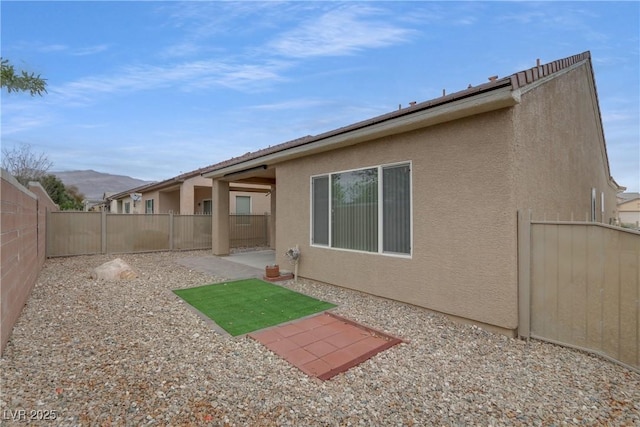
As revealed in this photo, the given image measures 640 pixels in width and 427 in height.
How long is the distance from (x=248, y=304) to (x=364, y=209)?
325 cm

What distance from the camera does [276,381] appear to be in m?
3.58

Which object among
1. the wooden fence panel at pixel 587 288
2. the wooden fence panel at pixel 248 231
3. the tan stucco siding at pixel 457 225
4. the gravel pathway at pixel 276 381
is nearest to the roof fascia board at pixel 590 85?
the tan stucco siding at pixel 457 225

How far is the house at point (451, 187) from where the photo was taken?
15.8 feet

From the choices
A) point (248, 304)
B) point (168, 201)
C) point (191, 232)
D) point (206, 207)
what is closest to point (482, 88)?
point (248, 304)

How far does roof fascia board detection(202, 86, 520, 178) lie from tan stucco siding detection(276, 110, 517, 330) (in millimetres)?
192

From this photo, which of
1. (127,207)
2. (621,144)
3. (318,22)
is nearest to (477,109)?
(318,22)

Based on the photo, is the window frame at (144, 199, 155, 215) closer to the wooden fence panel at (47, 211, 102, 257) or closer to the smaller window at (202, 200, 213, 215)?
the smaller window at (202, 200, 213, 215)

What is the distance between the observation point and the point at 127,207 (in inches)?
1132

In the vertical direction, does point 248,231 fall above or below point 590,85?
below

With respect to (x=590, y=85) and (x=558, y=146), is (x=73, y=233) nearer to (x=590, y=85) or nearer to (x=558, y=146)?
(x=558, y=146)

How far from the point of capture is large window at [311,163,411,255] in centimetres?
Answer: 626

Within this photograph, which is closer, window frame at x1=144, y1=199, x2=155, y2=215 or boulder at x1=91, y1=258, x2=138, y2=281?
boulder at x1=91, y1=258, x2=138, y2=281

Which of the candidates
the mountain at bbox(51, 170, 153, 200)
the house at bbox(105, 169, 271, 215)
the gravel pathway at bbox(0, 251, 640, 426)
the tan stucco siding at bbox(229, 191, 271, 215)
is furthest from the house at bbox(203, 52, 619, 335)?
the mountain at bbox(51, 170, 153, 200)

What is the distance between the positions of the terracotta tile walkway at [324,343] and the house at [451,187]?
5.05 ft
